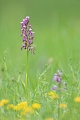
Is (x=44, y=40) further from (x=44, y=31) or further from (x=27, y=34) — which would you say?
(x=27, y=34)

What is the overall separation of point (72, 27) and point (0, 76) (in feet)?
17.7

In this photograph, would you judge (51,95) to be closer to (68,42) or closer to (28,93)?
(28,93)

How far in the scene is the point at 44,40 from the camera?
423 inches

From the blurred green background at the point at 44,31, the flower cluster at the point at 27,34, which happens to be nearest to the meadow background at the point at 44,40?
the blurred green background at the point at 44,31

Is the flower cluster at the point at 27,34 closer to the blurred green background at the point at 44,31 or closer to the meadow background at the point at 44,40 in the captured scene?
the meadow background at the point at 44,40

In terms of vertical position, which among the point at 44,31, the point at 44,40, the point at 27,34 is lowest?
the point at 27,34

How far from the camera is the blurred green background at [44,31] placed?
6998mm

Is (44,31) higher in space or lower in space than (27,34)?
higher

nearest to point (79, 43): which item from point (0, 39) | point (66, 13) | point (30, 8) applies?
point (0, 39)

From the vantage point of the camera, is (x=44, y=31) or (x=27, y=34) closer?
(x=27, y=34)

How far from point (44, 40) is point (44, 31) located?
209cm

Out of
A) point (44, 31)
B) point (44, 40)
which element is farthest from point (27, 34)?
point (44, 31)

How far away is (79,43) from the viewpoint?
749 cm

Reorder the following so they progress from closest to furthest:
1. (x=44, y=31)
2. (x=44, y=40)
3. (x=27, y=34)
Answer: (x=27, y=34) < (x=44, y=40) < (x=44, y=31)
